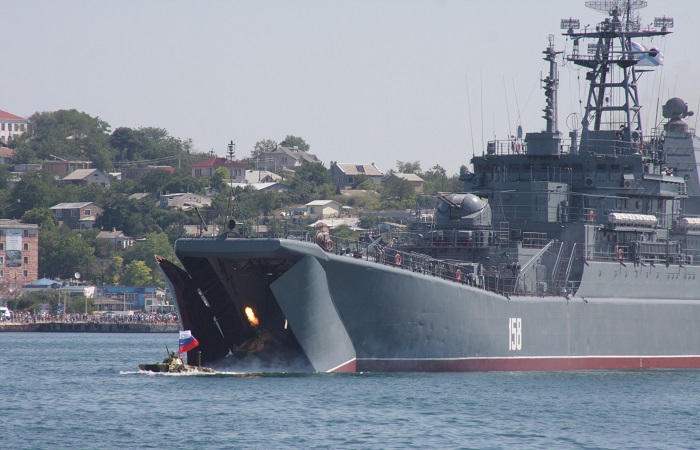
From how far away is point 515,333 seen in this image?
4519 centimetres

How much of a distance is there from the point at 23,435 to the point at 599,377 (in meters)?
21.6

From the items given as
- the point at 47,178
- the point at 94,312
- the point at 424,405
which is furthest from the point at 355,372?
the point at 47,178

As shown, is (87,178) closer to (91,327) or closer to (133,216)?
(133,216)

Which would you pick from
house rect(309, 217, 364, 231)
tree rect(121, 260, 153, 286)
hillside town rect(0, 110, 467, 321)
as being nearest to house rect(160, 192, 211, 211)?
hillside town rect(0, 110, 467, 321)

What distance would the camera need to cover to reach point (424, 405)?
36.4 meters

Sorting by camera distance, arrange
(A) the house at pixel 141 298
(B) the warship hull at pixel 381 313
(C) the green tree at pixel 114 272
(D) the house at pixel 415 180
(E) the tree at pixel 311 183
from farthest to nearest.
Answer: (D) the house at pixel 415 180 < (E) the tree at pixel 311 183 < (C) the green tree at pixel 114 272 < (A) the house at pixel 141 298 < (B) the warship hull at pixel 381 313

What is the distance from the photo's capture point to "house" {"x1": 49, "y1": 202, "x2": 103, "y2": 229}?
16100 centimetres

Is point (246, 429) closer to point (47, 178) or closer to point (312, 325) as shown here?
point (312, 325)

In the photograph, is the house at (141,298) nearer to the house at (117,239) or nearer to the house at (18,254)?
the house at (18,254)

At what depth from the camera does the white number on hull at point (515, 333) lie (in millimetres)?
44975

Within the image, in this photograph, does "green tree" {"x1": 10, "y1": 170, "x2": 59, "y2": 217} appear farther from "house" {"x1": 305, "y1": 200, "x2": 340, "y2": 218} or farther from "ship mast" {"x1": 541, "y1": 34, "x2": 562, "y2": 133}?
"ship mast" {"x1": 541, "y1": 34, "x2": 562, "y2": 133}

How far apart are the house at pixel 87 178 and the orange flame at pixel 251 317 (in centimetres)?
14840

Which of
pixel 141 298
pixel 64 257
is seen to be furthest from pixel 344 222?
pixel 64 257

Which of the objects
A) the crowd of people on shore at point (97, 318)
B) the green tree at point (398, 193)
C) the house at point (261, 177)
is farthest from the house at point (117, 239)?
the house at point (261, 177)
